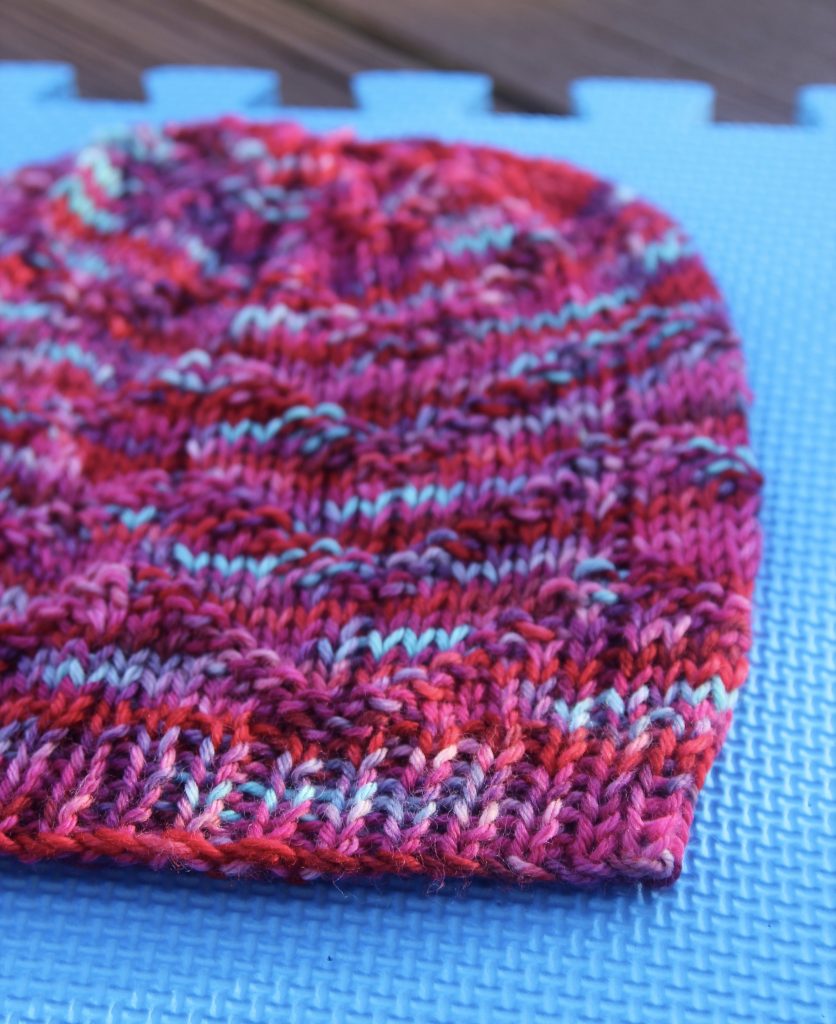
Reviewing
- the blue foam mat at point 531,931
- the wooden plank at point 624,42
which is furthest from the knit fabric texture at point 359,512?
the wooden plank at point 624,42

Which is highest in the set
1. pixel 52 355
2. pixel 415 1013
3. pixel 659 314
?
pixel 659 314

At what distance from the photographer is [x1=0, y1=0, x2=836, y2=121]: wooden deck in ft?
3.11

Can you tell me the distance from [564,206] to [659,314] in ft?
0.40

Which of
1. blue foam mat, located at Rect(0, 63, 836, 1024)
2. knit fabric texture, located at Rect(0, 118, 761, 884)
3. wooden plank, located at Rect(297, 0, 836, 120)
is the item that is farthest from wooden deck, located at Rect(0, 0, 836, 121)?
blue foam mat, located at Rect(0, 63, 836, 1024)

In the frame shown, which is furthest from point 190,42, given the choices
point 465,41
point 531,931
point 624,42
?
point 531,931

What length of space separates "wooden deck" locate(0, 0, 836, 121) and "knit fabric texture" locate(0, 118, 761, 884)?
0.23 metres

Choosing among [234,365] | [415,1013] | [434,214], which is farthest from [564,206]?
[415,1013]

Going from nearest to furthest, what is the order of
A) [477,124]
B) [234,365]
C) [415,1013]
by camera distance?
1. [415,1013]
2. [234,365]
3. [477,124]

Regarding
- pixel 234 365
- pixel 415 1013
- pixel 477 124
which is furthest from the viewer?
pixel 477 124

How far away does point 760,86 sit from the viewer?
937mm

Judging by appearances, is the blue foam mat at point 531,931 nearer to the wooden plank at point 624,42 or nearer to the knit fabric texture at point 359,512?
the knit fabric texture at point 359,512

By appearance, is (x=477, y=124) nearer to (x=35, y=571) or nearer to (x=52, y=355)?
(x=52, y=355)

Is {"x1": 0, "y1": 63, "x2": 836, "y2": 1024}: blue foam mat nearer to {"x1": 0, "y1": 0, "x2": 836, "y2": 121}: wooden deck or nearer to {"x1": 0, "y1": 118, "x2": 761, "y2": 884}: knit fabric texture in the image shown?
{"x1": 0, "y1": 118, "x2": 761, "y2": 884}: knit fabric texture

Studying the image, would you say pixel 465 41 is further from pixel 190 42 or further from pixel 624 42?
pixel 190 42
